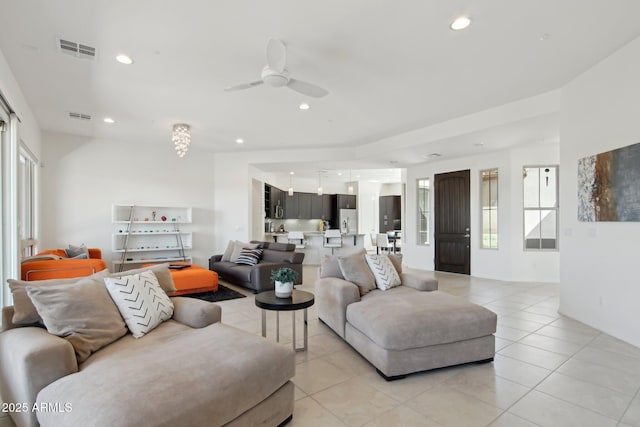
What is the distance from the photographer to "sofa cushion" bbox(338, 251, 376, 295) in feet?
11.7

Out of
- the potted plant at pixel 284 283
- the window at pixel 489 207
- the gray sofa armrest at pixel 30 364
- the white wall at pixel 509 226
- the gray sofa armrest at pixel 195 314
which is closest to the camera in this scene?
the gray sofa armrest at pixel 30 364

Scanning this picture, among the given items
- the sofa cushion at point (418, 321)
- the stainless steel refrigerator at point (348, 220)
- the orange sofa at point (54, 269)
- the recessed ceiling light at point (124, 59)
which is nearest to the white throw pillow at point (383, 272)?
the sofa cushion at point (418, 321)

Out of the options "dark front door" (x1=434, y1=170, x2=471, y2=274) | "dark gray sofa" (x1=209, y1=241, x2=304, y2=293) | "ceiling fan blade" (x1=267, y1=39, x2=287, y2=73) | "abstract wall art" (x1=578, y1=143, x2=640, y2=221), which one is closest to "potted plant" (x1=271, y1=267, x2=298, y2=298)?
"ceiling fan blade" (x1=267, y1=39, x2=287, y2=73)

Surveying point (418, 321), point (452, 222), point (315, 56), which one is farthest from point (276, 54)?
point (452, 222)

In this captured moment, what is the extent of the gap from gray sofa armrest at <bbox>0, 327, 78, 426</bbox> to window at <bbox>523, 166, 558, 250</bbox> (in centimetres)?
742

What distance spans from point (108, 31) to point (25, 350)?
107 inches

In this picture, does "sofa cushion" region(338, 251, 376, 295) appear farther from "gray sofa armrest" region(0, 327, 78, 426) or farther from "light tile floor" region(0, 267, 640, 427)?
"gray sofa armrest" region(0, 327, 78, 426)

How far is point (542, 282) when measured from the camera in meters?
6.55

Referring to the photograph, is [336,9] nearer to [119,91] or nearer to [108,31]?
[108,31]

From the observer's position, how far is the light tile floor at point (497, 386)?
6.91ft

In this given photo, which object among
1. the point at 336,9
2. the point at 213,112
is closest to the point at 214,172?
the point at 213,112

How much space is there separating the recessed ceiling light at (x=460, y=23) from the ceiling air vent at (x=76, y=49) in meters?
3.42

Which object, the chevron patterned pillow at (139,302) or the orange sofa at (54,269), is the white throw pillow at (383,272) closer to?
the chevron patterned pillow at (139,302)

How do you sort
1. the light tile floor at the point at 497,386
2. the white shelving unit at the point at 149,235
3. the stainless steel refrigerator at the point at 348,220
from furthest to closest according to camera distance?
the stainless steel refrigerator at the point at 348,220
the white shelving unit at the point at 149,235
the light tile floor at the point at 497,386
